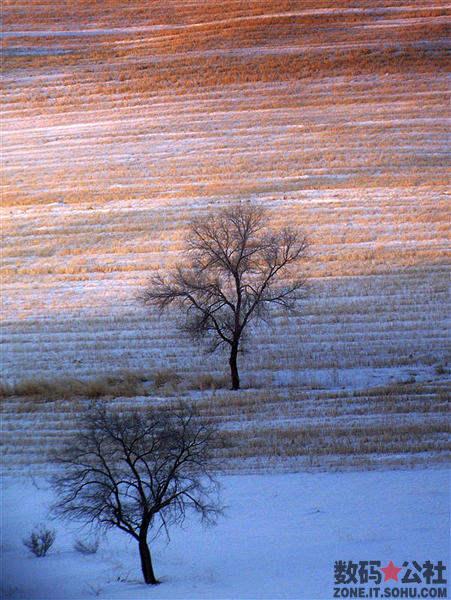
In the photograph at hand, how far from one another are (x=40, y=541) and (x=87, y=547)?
75 cm

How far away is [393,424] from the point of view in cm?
1430

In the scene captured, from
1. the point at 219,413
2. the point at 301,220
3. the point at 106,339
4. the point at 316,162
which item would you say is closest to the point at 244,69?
the point at 316,162

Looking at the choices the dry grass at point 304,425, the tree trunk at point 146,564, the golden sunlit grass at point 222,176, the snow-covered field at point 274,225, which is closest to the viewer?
the tree trunk at point 146,564

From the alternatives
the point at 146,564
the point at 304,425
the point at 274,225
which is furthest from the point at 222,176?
the point at 146,564

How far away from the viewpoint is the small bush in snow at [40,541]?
10484 millimetres

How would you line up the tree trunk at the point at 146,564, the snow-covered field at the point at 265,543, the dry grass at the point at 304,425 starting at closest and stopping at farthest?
the snow-covered field at the point at 265,543, the tree trunk at the point at 146,564, the dry grass at the point at 304,425

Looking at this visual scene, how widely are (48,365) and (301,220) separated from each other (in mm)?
11816

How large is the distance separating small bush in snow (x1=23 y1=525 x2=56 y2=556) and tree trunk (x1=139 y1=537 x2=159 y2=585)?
1.56 metres

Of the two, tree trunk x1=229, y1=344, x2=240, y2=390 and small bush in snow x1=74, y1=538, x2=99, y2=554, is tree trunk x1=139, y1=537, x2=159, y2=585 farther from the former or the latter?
tree trunk x1=229, y1=344, x2=240, y2=390

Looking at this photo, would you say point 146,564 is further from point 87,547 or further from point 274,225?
point 274,225

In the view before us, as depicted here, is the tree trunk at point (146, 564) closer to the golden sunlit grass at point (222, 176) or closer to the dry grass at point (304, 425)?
the dry grass at point (304, 425)

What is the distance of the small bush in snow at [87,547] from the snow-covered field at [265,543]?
0.09 m

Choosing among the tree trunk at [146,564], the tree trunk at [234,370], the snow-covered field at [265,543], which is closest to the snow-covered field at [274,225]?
the snow-covered field at [265,543]

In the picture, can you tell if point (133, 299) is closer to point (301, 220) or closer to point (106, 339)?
point (106, 339)
